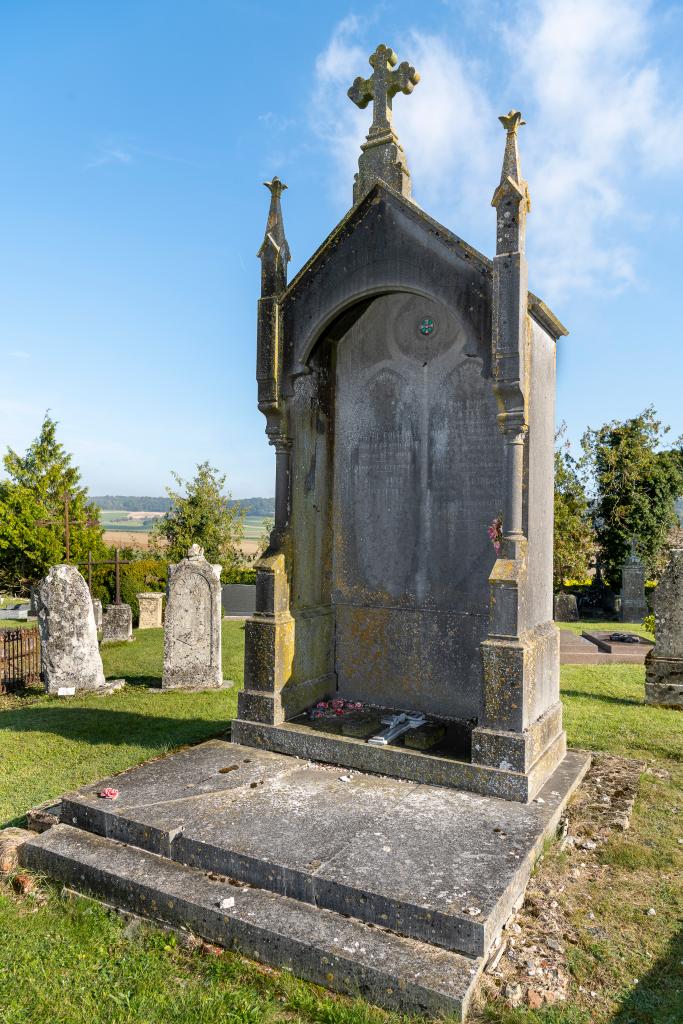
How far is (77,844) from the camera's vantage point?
13.9 ft

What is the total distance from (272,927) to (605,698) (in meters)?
7.18

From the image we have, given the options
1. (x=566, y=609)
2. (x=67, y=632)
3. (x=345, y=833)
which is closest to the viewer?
(x=345, y=833)

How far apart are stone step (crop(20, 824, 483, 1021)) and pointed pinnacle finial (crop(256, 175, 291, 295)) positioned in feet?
15.8

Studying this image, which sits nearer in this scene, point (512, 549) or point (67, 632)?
point (512, 549)

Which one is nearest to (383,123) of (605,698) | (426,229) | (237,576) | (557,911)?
(426,229)

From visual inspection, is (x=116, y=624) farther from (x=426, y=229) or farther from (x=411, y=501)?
(x=426, y=229)

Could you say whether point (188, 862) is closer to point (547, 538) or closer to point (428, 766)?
point (428, 766)

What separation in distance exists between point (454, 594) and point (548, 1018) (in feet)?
10.7

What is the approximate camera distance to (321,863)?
3.66m

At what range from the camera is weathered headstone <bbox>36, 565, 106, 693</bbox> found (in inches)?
369

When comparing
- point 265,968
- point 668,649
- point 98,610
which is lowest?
point 265,968

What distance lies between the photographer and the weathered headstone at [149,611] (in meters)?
17.1

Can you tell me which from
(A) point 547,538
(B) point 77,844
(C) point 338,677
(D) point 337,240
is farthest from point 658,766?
(D) point 337,240

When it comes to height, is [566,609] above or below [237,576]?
below
